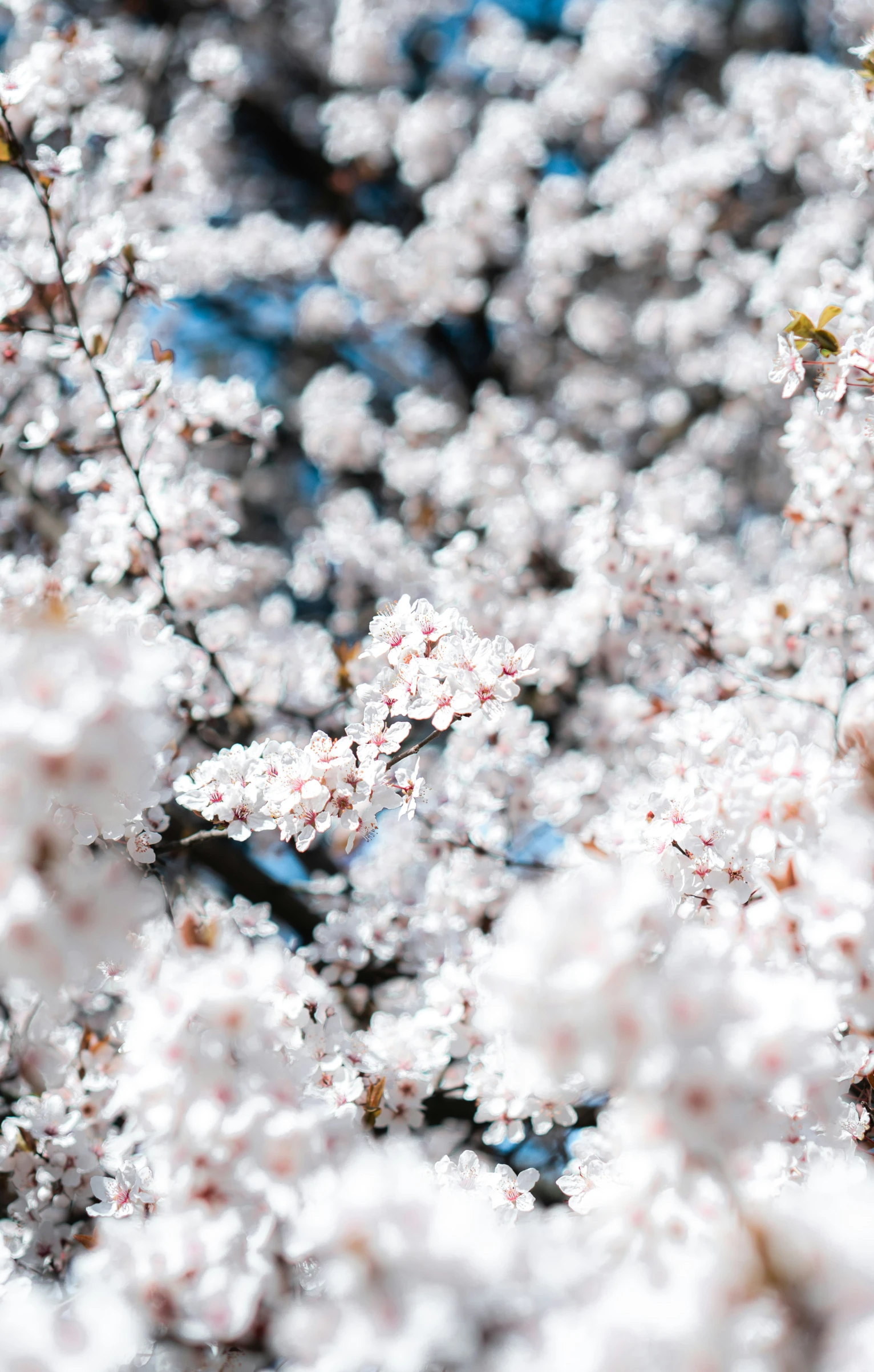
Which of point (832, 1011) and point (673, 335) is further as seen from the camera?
point (673, 335)

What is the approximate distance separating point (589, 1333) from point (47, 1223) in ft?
6.84

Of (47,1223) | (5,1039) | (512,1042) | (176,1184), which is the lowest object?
(5,1039)

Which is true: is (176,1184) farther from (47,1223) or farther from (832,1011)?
(47,1223)

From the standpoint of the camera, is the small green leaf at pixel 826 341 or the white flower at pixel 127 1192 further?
the small green leaf at pixel 826 341

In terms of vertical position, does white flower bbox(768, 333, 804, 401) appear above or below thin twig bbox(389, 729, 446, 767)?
above

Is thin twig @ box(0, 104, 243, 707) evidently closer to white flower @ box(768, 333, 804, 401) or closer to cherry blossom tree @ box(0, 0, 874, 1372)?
cherry blossom tree @ box(0, 0, 874, 1372)

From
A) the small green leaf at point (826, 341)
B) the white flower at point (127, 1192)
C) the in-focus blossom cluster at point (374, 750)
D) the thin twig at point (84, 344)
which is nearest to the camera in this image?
the white flower at point (127, 1192)

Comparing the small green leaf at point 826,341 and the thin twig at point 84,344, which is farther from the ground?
the small green leaf at point 826,341

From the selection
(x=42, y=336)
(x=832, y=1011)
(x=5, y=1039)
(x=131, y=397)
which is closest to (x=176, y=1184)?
(x=832, y=1011)

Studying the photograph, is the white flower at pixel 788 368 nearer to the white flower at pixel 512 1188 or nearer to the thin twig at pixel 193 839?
the thin twig at pixel 193 839

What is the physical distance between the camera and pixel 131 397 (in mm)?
3268

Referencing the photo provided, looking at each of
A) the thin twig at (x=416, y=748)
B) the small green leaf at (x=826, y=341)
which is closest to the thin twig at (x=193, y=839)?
the thin twig at (x=416, y=748)

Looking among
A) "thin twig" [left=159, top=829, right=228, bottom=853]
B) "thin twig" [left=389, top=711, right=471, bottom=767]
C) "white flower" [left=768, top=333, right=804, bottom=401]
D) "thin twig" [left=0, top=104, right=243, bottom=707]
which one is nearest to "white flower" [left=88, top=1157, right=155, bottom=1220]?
"thin twig" [left=159, top=829, right=228, bottom=853]

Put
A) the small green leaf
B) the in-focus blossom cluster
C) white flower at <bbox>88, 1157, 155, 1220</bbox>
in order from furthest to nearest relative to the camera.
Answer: the small green leaf, the in-focus blossom cluster, white flower at <bbox>88, 1157, 155, 1220</bbox>
